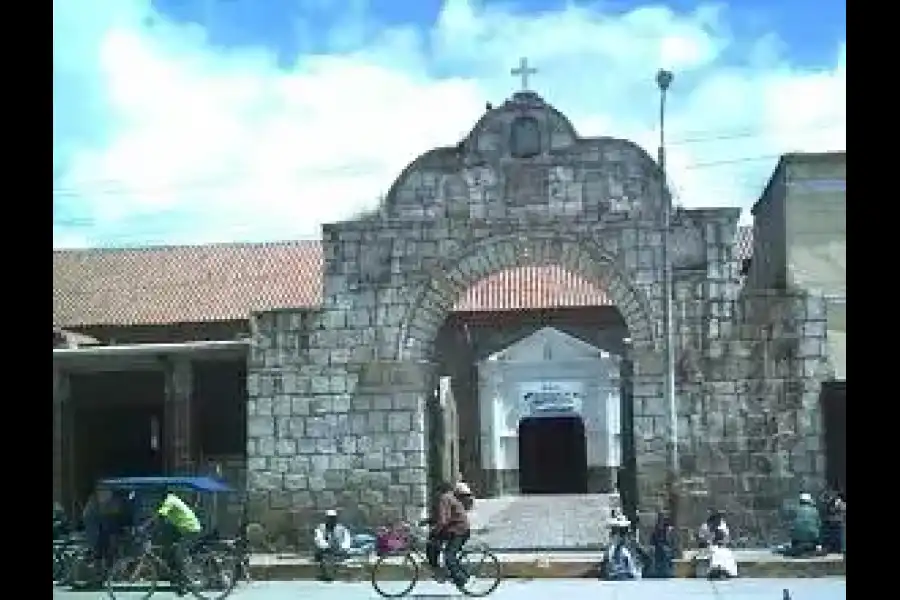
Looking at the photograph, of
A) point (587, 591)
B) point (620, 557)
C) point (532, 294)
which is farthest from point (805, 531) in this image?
point (532, 294)

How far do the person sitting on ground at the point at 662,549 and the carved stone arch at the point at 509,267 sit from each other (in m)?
2.30

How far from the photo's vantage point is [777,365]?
1534 cm

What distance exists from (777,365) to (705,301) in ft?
3.97

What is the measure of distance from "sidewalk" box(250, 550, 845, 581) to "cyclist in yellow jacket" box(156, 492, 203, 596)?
154cm

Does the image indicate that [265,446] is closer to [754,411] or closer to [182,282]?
[754,411]

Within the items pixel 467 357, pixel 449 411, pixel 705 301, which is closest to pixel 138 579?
pixel 705 301

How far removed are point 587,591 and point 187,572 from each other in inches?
167

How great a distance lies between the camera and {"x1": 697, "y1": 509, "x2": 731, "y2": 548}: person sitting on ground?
47.4 feet

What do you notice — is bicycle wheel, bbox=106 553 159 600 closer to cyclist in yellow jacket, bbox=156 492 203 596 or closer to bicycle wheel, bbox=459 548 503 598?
cyclist in yellow jacket, bbox=156 492 203 596

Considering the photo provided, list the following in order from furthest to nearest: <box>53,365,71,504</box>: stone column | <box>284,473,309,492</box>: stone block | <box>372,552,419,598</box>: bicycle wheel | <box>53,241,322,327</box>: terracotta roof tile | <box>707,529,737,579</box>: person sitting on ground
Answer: <box>53,241,322,327</box>: terracotta roof tile
<box>53,365,71,504</box>: stone column
<box>284,473,309,492</box>: stone block
<box>707,529,737,579</box>: person sitting on ground
<box>372,552,419,598</box>: bicycle wheel

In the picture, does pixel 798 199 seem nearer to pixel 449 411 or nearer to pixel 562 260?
pixel 562 260

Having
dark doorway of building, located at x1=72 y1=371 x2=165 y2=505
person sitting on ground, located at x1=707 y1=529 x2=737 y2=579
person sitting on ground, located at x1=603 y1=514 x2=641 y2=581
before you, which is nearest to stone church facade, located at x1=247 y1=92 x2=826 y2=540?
person sitting on ground, located at x1=603 y1=514 x2=641 y2=581

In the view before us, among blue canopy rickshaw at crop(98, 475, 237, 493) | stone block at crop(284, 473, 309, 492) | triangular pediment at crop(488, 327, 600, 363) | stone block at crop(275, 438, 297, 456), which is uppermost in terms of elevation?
triangular pediment at crop(488, 327, 600, 363)
